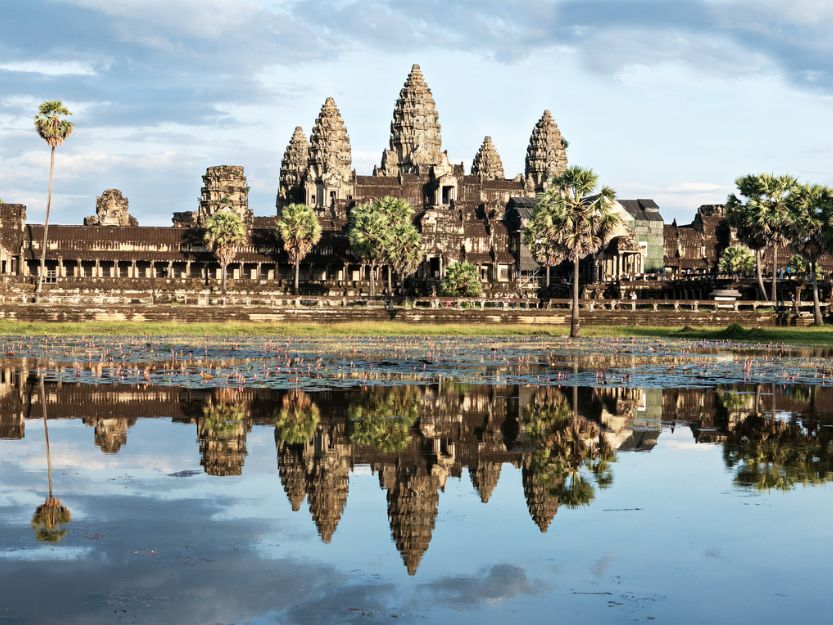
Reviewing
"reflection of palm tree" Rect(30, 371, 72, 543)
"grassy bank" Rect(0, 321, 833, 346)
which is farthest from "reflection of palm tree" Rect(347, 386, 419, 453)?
"grassy bank" Rect(0, 321, 833, 346)

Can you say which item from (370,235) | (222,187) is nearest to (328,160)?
(222,187)

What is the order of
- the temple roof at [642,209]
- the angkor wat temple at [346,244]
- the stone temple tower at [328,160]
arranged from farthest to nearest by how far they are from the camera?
the stone temple tower at [328,160] → the temple roof at [642,209] → the angkor wat temple at [346,244]

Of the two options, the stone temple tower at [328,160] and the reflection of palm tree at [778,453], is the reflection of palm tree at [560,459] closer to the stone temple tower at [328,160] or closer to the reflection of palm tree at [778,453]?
the reflection of palm tree at [778,453]

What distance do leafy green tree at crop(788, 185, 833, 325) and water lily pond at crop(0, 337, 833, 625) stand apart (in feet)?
172

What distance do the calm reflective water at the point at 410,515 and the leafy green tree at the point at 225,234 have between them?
3366 inches

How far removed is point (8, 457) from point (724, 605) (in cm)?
1321

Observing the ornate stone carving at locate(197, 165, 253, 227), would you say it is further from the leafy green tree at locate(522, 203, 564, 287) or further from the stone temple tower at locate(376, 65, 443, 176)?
the leafy green tree at locate(522, 203, 564, 287)

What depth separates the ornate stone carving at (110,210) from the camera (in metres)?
158

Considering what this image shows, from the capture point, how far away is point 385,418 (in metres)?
26.3

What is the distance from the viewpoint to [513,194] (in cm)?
17400

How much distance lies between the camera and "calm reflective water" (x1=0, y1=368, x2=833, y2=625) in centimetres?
1223

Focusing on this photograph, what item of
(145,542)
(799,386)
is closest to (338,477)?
(145,542)

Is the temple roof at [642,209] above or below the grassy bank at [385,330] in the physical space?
above

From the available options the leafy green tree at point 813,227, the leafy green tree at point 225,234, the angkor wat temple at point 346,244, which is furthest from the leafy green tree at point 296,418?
the leafy green tree at point 225,234
